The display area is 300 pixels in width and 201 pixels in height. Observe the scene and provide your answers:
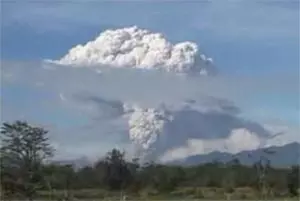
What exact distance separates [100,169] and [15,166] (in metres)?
0.86

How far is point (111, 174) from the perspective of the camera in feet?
19.7

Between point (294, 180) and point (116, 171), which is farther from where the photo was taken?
point (116, 171)

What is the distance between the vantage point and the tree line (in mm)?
5848

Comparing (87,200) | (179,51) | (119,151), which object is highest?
(179,51)

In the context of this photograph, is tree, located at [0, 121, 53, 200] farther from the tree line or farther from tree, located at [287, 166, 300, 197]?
tree, located at [287, 166, 300, 197]

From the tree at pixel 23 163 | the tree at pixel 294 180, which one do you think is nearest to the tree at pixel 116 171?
the tree at pixel 23 163

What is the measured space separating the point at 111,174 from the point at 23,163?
0.86 m

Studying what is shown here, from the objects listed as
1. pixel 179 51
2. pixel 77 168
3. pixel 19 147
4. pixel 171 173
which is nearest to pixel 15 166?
pixel 19 147

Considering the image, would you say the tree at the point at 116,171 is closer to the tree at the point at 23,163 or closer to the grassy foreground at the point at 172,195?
the grassy foreground at the point at 172,195

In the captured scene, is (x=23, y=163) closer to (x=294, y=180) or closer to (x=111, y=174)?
(x=111, y=174)

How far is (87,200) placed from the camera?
19.0ft

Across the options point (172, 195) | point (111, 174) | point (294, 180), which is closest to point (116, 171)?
point (111, 174)

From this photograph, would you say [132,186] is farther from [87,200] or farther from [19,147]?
[19,147]

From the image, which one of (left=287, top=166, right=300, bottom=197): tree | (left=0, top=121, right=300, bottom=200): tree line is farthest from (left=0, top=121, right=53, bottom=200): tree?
(left=287, top=166, right=300, bottom=197): tree
